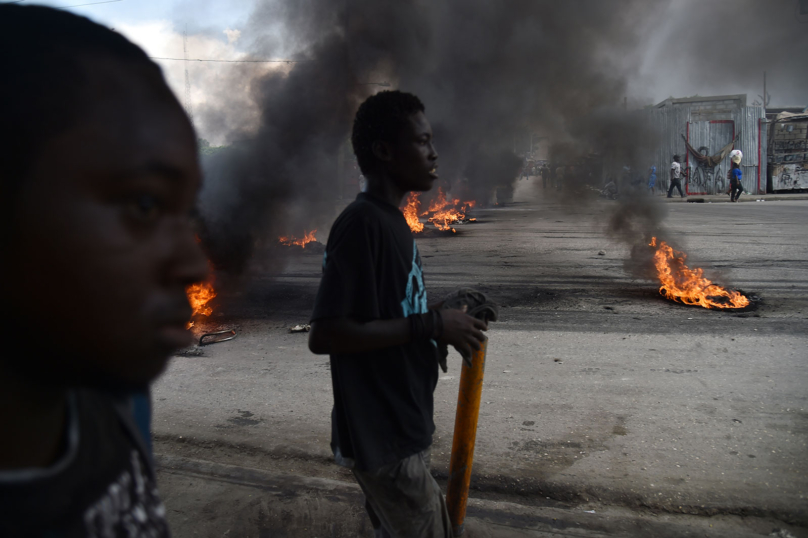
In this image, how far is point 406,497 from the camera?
1.53 meters

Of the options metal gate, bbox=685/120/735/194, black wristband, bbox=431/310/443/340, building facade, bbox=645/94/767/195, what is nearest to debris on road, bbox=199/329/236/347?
black wristband, bbox=431/310/443/340

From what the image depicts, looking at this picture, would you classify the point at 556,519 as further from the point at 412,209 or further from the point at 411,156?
the point at 412,209

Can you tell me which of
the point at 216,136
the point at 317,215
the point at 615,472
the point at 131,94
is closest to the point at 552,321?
the point at 615,472

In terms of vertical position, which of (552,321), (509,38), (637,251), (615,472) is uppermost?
(509,38)

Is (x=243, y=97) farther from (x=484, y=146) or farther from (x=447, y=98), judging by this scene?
(x=484, y=146)

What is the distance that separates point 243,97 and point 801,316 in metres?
9.80

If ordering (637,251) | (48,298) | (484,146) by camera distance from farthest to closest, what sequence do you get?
(484,146)
(637,251)
(48,298)

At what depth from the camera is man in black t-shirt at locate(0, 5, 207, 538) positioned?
1.46 ft

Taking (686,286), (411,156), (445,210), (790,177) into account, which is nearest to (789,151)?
(790,177)

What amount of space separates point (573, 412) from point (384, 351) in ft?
7.38

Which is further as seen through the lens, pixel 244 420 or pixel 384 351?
pixel 244 420

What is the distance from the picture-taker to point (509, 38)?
12391mm

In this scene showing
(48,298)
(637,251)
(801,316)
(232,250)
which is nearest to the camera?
(48,298)

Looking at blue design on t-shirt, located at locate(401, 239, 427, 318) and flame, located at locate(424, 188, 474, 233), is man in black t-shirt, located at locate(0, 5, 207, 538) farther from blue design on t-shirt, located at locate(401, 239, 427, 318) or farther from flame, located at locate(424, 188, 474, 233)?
flame, located at locate(424, 188, 474, 233)
